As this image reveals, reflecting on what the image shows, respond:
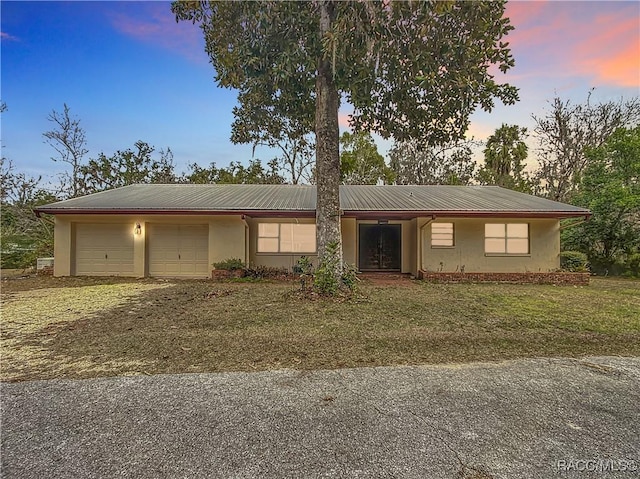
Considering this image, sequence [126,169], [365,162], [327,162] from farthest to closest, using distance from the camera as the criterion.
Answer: [365,162], [126,169], [327,162]

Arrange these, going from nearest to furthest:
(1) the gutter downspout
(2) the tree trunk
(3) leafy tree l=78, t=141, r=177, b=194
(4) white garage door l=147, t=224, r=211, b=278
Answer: (2) the tree trunk, (1) the gutter downspout, (4) white garage door l=147, t=224, r=211, b=278, (3) leafy tree l=78, t=141, r=177, b=194

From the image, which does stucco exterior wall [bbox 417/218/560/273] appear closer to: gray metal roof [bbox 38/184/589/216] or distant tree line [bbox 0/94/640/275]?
gray metal roof [bbox 38/184/589/216]

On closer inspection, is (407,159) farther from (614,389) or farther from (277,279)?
(614,389)

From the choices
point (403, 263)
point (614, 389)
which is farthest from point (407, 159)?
point (614, 389)

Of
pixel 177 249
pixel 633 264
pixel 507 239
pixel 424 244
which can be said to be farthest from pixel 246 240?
pixel 633 264

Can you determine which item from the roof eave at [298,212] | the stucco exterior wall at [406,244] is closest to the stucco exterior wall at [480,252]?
the roof eave at [298,212]

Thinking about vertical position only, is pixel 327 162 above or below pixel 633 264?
above

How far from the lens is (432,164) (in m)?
29.1

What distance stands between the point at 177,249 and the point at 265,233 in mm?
3146

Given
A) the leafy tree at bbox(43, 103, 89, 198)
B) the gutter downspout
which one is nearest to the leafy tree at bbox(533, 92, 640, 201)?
the gutter downspout

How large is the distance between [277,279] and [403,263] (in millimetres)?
5101

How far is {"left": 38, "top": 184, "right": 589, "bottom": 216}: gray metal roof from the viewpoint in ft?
37.0

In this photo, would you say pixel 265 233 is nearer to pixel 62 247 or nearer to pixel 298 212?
pixel 298 212

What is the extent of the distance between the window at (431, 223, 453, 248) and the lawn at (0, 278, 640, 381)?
3330 mm
